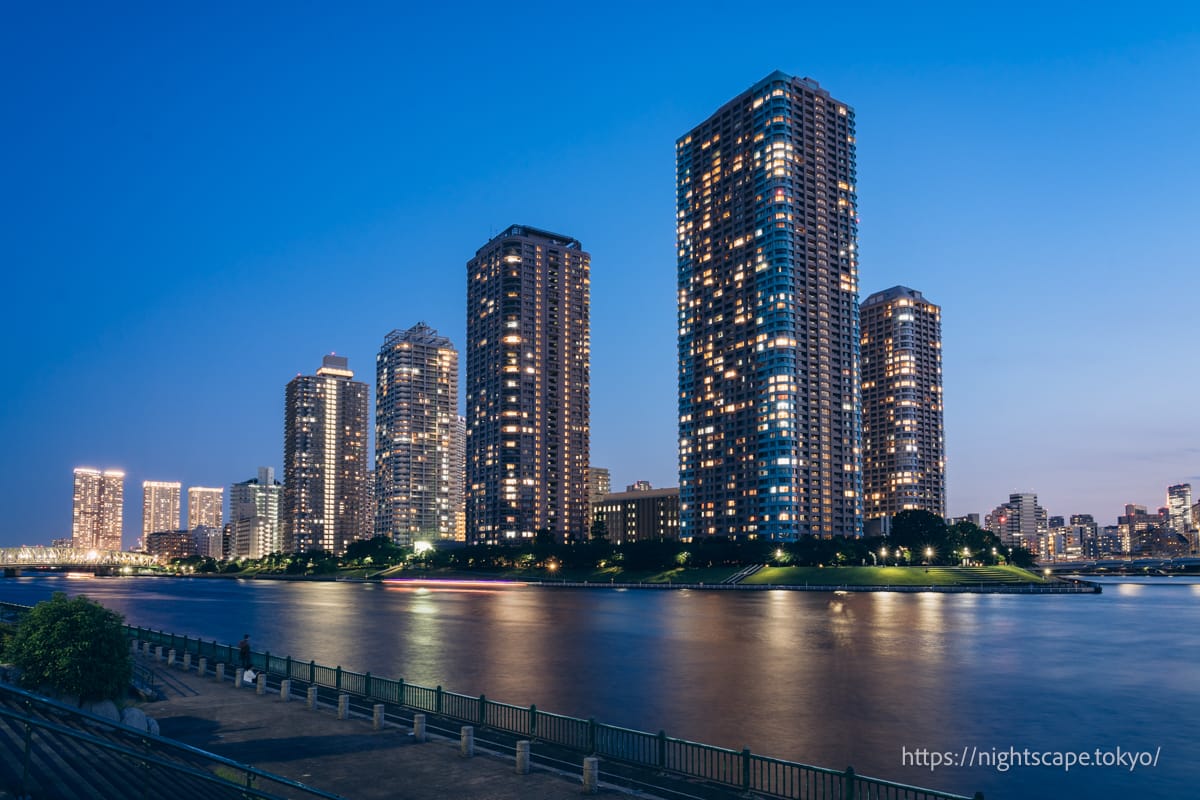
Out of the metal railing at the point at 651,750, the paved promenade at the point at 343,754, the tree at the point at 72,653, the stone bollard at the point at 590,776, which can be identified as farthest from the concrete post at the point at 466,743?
the tree at the point at 72,653

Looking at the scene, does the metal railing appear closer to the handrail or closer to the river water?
the handrail

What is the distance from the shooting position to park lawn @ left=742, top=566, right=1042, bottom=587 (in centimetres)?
17238

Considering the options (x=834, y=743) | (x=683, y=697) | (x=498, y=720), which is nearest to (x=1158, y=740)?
(x=834, y=743)

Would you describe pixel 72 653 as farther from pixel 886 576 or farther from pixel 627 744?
pixel 886 576

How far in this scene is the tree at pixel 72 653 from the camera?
2964 cm

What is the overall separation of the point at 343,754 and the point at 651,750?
1138 cm

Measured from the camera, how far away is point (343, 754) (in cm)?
2767

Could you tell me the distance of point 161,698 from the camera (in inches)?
1467

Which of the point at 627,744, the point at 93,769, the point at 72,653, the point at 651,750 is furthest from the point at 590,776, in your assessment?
the point at 72,653

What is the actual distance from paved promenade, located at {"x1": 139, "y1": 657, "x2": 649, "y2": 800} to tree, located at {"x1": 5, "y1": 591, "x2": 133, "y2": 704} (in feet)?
9.53

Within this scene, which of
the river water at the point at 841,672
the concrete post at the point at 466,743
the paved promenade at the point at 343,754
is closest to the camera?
the paved promenade at the point at 343,754

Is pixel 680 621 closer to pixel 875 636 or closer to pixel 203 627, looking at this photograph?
pixel 875 636

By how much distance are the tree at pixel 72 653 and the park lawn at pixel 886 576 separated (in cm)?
15497

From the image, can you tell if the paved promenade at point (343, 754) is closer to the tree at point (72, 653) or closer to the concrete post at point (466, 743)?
the concrete post at point (466, 743)
